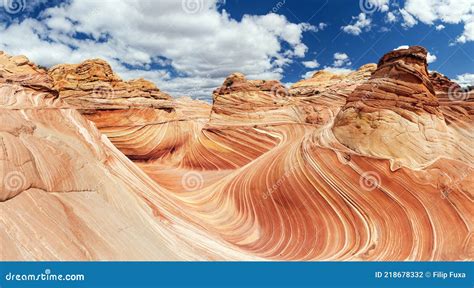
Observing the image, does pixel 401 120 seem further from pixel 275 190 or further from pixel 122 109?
pixel 122 109

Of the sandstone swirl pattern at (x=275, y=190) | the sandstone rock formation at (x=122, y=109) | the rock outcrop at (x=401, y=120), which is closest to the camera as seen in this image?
the sandstone swirl pattern at (x=275, y=190)

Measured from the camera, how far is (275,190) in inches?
344

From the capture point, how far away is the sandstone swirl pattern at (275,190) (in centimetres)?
480

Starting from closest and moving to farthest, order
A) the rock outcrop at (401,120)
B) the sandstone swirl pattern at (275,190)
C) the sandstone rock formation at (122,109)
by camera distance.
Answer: the sandstone swirl pattern at (275,190)
the rock outcrop at (401,120)
the sandstone rock formation at (122,109)

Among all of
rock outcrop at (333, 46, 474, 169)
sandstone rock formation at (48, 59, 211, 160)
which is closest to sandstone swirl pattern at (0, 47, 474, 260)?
rock outcrop at (333, 46, 474, 169)

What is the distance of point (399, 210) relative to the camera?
6938 mm

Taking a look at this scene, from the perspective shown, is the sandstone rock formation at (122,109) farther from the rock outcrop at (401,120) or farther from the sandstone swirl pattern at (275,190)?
the rock outcrop at (401,120)

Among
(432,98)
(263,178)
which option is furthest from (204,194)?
(432,98)

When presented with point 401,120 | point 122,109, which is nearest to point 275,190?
point 401,120

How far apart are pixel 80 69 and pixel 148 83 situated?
5.29 meters

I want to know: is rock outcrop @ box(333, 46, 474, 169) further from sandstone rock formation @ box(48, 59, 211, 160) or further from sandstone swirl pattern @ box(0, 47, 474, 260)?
sandstone rock formation @ box(48, 59, 211, 160)

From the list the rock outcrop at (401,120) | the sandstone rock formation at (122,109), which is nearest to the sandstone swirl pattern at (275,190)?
the rock outcrop at (401,120)

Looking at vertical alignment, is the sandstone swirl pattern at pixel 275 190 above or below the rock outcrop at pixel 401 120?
below

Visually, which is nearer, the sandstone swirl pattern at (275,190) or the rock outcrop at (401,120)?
the sandstone swirl pattern at (275,190)
